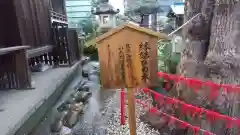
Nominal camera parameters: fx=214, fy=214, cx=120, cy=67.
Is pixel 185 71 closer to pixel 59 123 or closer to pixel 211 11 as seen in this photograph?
pixel 211 11

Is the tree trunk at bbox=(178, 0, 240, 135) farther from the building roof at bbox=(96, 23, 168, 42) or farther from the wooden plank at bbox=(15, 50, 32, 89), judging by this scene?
the wooden plank at bbox=(15, 50, 32, 89)

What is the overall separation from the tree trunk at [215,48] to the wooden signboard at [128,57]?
126 centimetres

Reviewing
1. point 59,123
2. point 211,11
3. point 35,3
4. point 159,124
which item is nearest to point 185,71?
point 211,11

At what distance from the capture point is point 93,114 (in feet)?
15.6

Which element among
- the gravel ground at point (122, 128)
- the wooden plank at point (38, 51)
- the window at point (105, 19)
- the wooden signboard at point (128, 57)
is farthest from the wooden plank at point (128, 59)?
the window at point (105, 19)

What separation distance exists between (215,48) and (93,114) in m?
2.93

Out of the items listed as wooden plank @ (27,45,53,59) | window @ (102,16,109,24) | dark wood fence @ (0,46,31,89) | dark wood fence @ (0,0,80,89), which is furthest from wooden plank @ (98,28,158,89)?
window @ (102,16,109,24)

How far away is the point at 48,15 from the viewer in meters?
7.31

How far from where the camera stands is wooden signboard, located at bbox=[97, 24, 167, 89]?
78.7 inches

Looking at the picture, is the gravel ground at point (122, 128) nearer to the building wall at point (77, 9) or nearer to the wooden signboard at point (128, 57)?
the wooden signboard at point (128, 57)

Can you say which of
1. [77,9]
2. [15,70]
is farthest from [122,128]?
[77,9]

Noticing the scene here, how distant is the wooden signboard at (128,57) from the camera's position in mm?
1998

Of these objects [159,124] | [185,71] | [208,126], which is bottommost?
[159,124]

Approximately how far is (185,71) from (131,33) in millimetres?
1656
